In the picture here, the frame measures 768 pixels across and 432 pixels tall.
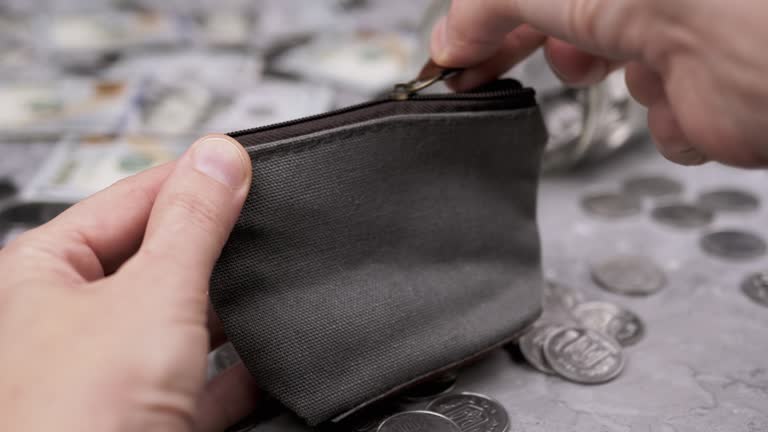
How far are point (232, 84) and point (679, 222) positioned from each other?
2.89 feet

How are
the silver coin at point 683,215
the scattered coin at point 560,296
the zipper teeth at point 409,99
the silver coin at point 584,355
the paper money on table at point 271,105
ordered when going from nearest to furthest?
the zipper teeth at point 409,99 < the silver coin at point 584,355 < the scattered coin at point 560,296 < the silver coin at point 683,215 < the paper money on table at point 271,105

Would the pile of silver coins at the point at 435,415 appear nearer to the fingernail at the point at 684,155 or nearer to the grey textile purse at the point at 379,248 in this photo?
the grey textile purse at the point at 379,248

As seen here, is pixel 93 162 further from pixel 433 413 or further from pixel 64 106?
pixel 433 413

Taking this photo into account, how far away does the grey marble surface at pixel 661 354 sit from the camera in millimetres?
677

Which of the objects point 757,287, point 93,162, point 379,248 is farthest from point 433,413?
point 93,162

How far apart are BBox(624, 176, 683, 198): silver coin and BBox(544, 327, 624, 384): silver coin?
40cm

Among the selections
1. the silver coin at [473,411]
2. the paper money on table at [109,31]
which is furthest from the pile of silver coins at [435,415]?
the paper money on table at [109,31]

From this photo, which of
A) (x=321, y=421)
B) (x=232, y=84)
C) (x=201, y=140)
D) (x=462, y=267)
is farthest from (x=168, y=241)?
(x=232, y=84)

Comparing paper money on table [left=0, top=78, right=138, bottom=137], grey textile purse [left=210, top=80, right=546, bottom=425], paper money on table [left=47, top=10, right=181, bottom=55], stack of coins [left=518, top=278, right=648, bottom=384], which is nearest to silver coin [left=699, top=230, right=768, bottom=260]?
stack of coins [left=518, top=278, right=648, bottom=384]

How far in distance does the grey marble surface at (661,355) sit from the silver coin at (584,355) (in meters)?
0.01

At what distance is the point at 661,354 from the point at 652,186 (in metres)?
0.43

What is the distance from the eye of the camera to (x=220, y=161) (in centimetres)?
56

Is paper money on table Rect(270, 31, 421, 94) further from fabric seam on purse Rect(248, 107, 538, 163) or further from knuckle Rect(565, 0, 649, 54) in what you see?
knuckle Rect(565, 0, 649, 54)

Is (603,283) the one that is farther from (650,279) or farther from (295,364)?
(295,364)
